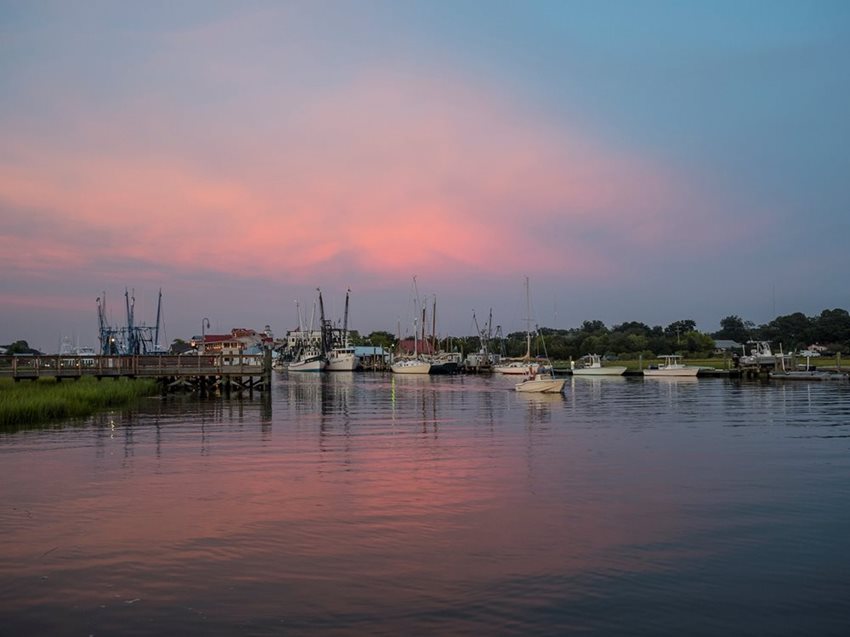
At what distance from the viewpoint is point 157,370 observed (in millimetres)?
72875

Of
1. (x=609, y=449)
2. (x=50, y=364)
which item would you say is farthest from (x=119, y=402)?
(x=609, y=449)

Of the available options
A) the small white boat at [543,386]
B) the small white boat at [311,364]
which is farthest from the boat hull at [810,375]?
the small white boat at [311,364]

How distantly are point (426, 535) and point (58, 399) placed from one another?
39.1 meters

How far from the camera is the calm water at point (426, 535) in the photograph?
497 inches

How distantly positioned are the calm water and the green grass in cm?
798

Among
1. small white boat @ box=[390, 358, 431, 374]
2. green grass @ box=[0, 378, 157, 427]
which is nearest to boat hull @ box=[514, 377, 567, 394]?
green grass @ box=[0, 378, 157, 427]

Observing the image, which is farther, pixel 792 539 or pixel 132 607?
pixel 792 539

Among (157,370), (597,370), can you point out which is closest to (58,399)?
(157,370)

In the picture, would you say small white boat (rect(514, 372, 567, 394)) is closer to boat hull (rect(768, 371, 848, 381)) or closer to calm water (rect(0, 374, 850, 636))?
calm water (rect(0, 374, 850, 636))

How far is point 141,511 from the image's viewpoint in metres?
20.3

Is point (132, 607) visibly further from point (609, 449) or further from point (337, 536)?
point (609, 449)

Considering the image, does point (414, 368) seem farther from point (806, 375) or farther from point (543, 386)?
point (543, 386)

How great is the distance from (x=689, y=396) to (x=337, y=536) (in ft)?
191

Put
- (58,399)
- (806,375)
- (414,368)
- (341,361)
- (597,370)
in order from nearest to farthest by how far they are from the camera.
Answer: (58,399)
(806,375)
(597,370)
(414,368)
(341,361)
